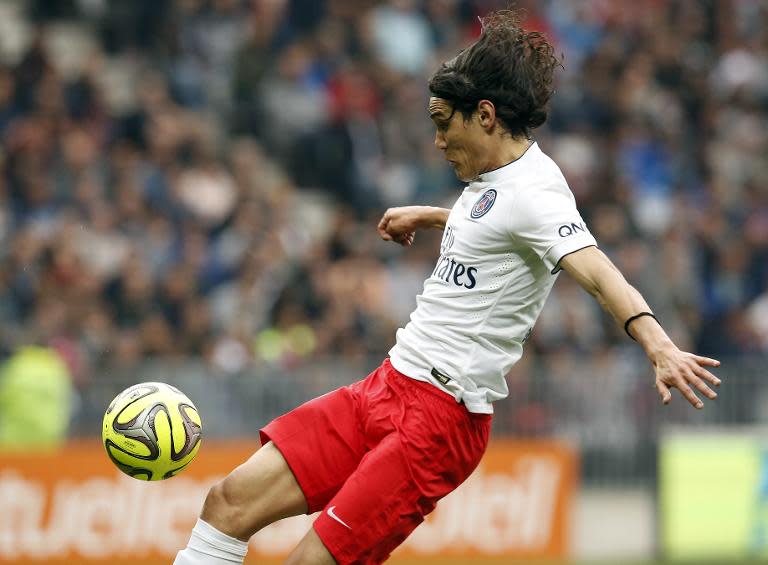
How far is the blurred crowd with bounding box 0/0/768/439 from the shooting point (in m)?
13.6

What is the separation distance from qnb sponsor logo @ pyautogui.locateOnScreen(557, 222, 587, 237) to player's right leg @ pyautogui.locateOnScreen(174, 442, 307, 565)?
150 cm

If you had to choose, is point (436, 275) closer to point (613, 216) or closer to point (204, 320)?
point (204, 320)

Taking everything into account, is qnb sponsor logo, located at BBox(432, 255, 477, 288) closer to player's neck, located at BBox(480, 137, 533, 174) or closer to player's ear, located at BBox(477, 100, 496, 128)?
player's neck, located at BBox(480, 137, 533, 174)

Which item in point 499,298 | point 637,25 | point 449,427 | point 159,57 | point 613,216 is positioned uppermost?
point 637,25

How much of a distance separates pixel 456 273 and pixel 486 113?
25.8 inches

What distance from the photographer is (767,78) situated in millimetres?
18750

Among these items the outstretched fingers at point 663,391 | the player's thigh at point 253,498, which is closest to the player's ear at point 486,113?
the outstretched fingers at point 663,391

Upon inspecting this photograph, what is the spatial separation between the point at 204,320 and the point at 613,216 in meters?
4.78

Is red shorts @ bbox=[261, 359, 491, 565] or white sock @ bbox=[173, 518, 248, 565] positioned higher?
red shorts @ bbox=[261, 359, 491, 565]

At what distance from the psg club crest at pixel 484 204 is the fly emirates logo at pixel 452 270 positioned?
151mm

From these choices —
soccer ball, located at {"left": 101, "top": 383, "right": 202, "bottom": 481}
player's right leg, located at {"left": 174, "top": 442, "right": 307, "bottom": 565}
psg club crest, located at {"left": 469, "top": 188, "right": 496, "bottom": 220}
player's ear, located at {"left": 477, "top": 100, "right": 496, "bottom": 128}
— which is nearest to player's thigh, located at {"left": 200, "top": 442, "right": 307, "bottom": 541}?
player's right leg, located at {"left": 174, "top": 442, "right": 307, "bottom": 565}

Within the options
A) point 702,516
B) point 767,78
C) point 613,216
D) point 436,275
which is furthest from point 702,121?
point 436,275

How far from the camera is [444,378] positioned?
5.63 metres

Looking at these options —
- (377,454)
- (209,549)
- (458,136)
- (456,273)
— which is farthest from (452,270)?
(209,549)
